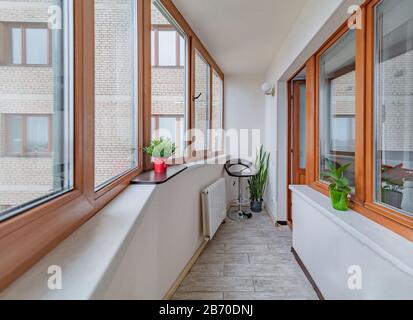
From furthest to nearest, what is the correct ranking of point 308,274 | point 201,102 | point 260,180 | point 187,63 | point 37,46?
point 260,180, point 201,102, point 187,63, point 308,274, point 37,46

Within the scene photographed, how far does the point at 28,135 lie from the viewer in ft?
2.97

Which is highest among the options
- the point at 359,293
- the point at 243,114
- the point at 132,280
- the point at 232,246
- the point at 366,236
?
the point at 243,114

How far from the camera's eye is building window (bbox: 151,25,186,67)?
225 centimetres

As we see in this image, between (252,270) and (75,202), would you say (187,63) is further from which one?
(252,270)

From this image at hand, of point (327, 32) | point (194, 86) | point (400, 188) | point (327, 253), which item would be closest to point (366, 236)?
point (400, 188)

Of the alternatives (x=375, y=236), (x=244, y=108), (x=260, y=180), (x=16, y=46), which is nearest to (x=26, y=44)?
(x=16, y=46)

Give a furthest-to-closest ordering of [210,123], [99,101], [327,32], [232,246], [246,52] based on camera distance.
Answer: [210,123] < [246,52] < [232,246] < [327,32] < [99,101]

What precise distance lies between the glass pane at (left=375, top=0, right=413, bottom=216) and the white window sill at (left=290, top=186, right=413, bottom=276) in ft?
0.51

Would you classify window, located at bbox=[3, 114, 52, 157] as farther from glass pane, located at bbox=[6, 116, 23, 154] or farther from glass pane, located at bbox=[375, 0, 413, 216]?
glass pane, located at bbox=[375, 0, 413, 216]

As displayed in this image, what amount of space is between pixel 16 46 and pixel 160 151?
3.64 feet

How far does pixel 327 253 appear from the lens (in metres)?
1.87

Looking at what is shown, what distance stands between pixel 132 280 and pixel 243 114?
4.16 meters

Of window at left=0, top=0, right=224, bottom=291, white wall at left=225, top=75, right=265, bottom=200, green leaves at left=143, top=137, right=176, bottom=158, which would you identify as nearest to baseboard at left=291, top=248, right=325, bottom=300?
green leaves at left=143, top=137, right=176, bottom=158

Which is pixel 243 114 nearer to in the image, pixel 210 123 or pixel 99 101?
pixel 210 123
